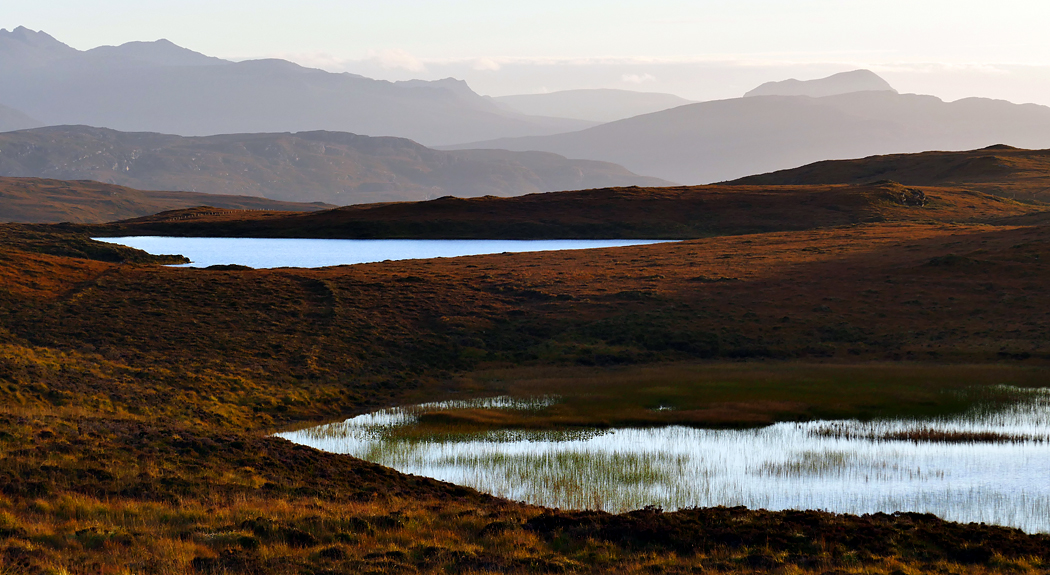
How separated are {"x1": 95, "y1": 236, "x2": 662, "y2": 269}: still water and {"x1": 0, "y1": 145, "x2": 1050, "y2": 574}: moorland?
8621 mm

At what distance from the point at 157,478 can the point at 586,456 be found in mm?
13800

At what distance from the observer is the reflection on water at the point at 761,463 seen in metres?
24.9

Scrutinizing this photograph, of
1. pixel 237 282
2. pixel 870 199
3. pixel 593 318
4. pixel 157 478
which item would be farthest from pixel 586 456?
pixel 870 199

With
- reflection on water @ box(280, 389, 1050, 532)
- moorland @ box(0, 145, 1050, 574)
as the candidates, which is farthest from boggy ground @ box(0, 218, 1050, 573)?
reflection on water @ box(280, 389, 1050, 532)

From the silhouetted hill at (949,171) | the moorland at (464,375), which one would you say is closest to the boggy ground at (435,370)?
the moorland at (464,375)

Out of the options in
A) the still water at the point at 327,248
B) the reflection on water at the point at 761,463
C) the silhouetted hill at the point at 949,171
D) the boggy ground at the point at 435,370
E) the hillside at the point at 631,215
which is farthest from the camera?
the silhouetted hill at the point at 949,171

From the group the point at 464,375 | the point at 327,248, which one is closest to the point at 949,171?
the point at 327,248

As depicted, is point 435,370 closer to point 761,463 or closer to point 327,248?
point 761,463

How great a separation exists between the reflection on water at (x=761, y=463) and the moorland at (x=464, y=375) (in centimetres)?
229

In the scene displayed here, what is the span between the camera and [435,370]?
47.5 m

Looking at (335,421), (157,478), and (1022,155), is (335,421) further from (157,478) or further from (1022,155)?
(1022,155)

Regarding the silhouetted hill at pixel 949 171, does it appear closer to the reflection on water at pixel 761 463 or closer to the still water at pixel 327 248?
the still water at pixel 327 248

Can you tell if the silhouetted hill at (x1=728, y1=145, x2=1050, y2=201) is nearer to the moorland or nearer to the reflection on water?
the moorland

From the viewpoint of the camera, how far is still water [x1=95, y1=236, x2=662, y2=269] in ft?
286
